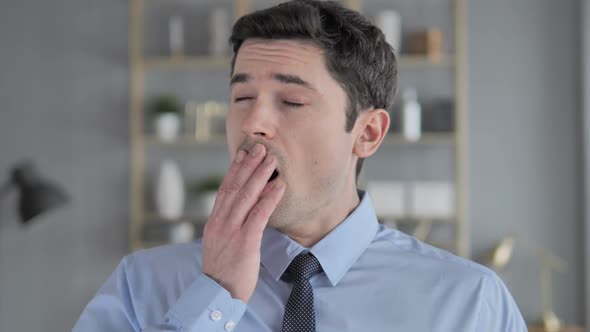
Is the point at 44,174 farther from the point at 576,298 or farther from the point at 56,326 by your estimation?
the point at 576,298

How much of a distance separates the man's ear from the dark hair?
0.07 ft

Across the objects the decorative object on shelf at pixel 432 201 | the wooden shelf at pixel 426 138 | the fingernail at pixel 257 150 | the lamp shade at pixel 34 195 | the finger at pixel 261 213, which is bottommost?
the decorative object on shelf at pixel 432 201

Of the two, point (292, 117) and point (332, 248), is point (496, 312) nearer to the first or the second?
point (332, 248)

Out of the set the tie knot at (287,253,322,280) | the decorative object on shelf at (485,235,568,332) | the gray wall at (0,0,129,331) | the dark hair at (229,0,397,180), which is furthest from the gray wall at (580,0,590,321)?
the tie knot at (287,253,322,280)

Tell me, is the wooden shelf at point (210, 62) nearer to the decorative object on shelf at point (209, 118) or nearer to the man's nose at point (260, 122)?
the decorative object on shelf at point (209, 118)

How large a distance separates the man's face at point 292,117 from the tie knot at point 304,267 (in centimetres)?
8

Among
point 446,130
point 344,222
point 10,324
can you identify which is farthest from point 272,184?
point 10,324

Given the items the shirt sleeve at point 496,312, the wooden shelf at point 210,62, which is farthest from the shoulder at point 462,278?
the wooden shelf at point 210,62

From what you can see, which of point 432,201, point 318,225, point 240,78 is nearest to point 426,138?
point 432,201

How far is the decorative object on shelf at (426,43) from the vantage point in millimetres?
4883

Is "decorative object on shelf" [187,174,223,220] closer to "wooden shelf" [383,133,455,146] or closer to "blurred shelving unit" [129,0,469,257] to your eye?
"blurred shelving unit" [129,0,469,257]

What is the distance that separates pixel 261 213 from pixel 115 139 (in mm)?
3885

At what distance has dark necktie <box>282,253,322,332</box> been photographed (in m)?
1.54

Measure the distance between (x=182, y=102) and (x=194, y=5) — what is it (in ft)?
1.98
